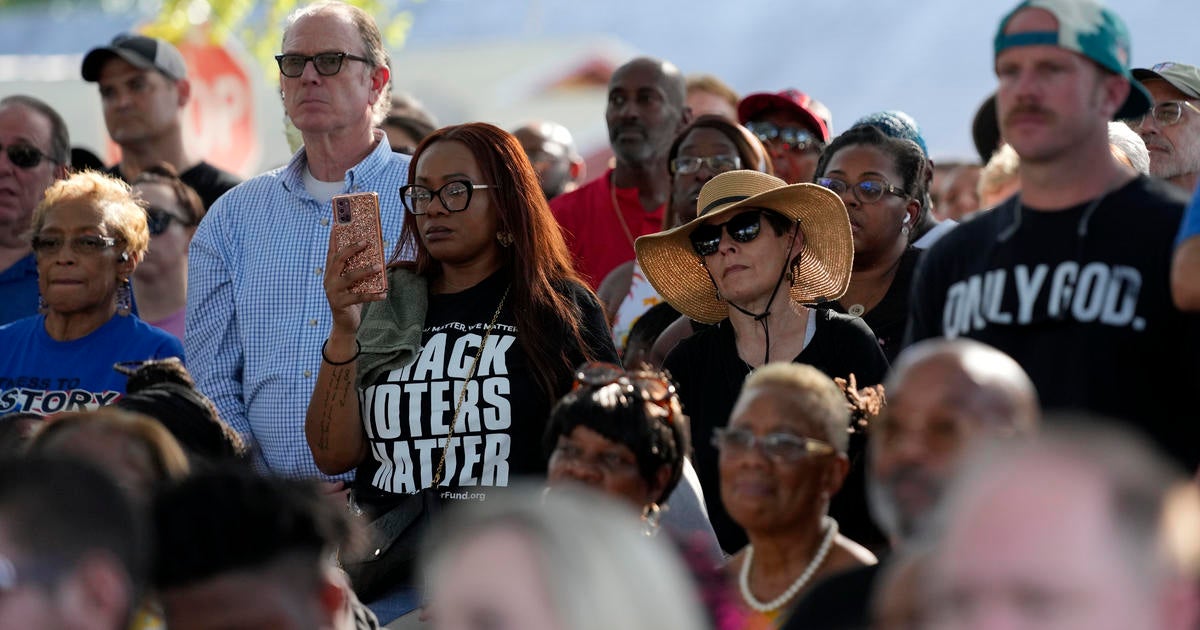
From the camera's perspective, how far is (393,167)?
19.2 feet

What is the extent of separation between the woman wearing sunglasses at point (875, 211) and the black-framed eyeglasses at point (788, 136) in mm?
1315

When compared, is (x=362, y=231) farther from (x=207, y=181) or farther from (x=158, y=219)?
(x=207, y=181)

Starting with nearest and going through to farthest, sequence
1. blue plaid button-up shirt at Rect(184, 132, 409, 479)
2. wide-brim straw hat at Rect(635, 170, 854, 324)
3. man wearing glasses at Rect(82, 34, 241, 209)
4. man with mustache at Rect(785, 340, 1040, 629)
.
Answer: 1. man with mustache at Rect(785, 340, 1040, 629)
2. wide-brim straw hat at Rect(635, 170, 854, 324)
3. blue plaid button-up shirt at Rect(184, 132, 409, 479)
4. man wearing glasses at Rect(82, 34, 241, 209)

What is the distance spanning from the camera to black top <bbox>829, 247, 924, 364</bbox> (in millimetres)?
5285

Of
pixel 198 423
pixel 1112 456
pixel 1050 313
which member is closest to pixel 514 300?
pixel 198 423

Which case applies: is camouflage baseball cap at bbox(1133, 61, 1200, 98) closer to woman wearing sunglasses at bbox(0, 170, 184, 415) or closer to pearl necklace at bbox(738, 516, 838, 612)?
pearl necklace at bbox(738, 516, 838, 612)

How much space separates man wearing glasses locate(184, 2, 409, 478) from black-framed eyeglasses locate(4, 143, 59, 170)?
5.22ft

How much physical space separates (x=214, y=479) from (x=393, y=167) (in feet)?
9.29

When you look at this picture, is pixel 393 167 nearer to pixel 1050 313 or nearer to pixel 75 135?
pixel 1050 313

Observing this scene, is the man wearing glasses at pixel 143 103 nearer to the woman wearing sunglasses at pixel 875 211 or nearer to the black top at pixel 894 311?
the woman wearing sunglasses at pixel 875 211

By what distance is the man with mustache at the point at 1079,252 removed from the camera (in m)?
3.52

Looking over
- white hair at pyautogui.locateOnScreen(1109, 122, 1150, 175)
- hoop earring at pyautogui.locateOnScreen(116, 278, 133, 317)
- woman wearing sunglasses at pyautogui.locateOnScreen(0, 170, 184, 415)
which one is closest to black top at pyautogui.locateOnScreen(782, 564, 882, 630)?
white hair at pyautogui.locateOnScreen(1109, 122, 1150, 175)

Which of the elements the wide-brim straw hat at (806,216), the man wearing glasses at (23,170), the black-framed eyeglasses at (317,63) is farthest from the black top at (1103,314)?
the man wearing glasses at (23,170)

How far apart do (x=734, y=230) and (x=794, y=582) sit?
1.54 metres
